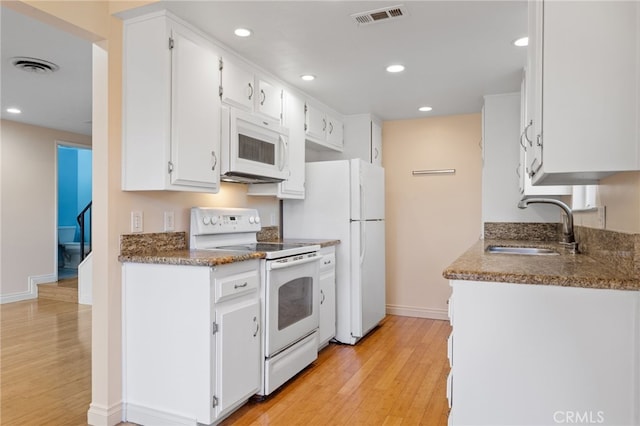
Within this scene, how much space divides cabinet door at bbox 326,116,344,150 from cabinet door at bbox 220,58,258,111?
1327mm

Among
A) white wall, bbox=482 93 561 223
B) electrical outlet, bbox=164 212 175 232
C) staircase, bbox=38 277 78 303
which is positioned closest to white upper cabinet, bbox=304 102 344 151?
white wall, bbox=482 93 561 223

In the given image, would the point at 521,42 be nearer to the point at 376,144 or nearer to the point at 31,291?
the point at 376,144

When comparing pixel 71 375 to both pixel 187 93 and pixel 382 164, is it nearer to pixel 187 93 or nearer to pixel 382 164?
pixel 187 93

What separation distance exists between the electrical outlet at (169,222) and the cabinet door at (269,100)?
39.9 inches

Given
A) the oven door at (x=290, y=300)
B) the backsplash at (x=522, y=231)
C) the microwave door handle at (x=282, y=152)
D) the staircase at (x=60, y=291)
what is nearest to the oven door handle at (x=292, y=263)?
the oven door at (x=290, y=300)

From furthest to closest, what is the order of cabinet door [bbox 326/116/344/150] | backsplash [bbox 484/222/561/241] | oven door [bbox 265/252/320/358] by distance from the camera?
cabinet door [bbox 326/116/344/150]
backsplash [bbox 484/222/561/241]
oven door [bbox 265/252/320/358]

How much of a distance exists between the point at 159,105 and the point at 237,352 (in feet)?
4.75

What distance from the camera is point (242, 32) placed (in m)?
2.59

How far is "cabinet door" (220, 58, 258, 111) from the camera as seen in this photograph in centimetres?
280

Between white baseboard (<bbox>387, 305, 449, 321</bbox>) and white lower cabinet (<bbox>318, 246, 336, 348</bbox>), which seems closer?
white lower cabinet (<bbox>318, 246, 336, 348</bbox>)

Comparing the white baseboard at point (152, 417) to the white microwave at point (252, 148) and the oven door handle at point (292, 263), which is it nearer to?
the oven door handle at point (292, 263)

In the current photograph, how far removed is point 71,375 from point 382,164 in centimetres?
361

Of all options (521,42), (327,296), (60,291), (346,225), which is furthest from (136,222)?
(60,291)

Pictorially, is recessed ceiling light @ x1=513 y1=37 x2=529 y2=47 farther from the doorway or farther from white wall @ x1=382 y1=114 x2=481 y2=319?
the doorway
